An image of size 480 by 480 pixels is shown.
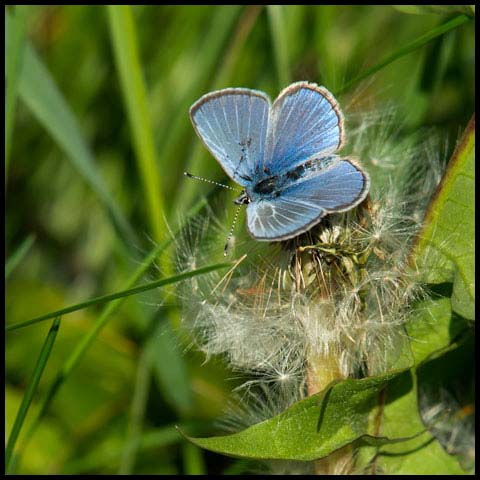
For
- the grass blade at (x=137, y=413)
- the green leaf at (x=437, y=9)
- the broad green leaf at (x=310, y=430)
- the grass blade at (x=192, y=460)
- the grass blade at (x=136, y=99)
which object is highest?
the grass blade at (x=136, y=99)

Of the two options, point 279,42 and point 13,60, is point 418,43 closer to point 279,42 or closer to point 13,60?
point 279,42

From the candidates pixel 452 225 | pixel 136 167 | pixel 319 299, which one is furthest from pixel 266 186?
pixel 136 167

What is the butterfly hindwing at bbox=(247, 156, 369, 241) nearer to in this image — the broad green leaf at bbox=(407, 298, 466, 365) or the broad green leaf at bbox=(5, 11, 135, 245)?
the broad green leaf at bbox=(407, 298, 466, 365)

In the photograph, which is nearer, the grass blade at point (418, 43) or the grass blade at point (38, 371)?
the grass blade at point (38, 371)

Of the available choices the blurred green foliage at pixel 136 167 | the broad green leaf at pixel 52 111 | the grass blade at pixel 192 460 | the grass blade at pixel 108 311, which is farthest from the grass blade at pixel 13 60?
the grass blade at pixel 192 460

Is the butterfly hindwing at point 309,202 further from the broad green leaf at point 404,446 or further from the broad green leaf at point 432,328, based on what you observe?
the broad green leaf at point 404,446

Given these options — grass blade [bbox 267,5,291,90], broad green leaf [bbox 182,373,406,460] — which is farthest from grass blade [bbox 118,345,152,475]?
grass blade [bbox 267,5,291,90]
